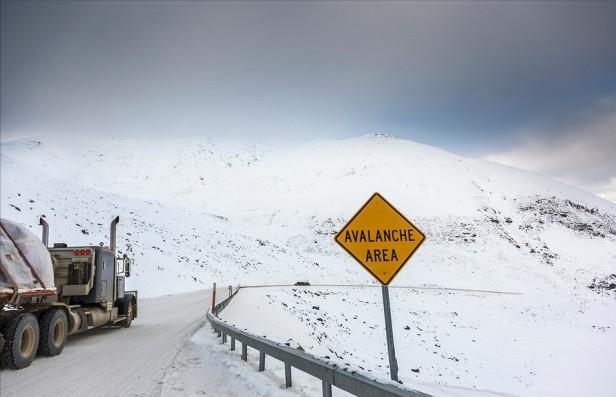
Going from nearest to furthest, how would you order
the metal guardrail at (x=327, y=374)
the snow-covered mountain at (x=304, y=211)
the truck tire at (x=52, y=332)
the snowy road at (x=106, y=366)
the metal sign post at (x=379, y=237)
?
the metal guardrail at (x=327, y=374) → the metal sign post at (x=379, y=237) → the snowy road at (x=106, y=366) → the truck tire at (x=52, y=332) → the snow-covered mountain at (x=304, y=211)

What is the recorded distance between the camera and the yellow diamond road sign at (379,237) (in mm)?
5703

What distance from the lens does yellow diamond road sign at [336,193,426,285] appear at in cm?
570

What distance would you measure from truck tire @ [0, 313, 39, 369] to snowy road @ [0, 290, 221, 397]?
0.62 feet

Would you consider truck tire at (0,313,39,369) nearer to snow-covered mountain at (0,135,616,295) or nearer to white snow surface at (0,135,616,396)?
white snow surface at (0,135,616,396)

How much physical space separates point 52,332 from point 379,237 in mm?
8244

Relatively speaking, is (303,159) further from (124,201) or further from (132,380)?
(132,380)

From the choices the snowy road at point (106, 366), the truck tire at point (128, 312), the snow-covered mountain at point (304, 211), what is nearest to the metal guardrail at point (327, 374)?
the snowy road at point (106, 366)

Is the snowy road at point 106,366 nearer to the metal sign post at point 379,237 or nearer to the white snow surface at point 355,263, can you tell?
the white snow surface at point 355,263

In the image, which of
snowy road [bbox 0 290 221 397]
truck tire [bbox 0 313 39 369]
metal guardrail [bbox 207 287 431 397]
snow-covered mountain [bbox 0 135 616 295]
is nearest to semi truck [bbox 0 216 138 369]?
truck tire [bbox 0 313 39 369]

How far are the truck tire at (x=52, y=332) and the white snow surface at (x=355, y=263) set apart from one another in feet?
20.4

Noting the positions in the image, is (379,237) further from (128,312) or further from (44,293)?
(128,312)

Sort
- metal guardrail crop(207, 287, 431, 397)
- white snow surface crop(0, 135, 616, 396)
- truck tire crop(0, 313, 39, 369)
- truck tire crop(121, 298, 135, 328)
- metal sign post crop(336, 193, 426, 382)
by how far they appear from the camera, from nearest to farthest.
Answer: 1. metal guardrail crop(207, 287, 431, 397)
2. metal sign post crop(336, 193, 426, 382)
3. truck tire crop(0, 313, 39, 369)
4. truck tire crop(121, 298, 135, 328)
5. white snow surface crop(0, 135, 616, 396)

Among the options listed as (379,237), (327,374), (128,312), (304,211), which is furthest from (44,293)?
(304,211)

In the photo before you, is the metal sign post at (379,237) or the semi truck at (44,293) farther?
the semi truck at (44,293)
